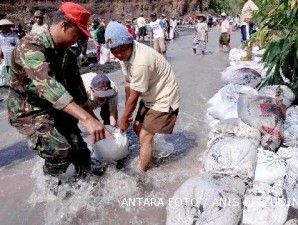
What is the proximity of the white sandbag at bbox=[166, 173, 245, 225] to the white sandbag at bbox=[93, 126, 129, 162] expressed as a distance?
0.93 meters

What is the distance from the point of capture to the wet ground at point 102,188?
312 centimetres

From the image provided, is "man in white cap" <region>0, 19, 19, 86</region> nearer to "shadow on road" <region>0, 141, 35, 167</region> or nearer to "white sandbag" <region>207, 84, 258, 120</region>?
"shadow on road" <region>0, 141, 35, 167</region>

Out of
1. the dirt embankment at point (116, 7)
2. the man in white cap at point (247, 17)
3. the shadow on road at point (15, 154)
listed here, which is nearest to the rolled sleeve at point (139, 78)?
the shadow on road at point (15, 154)

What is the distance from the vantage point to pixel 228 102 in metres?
4.97

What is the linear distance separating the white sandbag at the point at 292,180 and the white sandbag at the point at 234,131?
57 centimetres

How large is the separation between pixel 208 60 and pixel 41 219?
845 centimetres

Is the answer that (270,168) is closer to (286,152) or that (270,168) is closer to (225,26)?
(286,152)

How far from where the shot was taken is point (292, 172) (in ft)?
9.97

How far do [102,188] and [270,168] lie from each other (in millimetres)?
1387

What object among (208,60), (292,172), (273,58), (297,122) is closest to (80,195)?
(292,172)

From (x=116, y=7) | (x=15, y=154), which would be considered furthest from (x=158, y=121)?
(x=116, y=7)

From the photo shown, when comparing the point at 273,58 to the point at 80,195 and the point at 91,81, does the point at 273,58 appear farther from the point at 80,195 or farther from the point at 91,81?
the point at 80,195

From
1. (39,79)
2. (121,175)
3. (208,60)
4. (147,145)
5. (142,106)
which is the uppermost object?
(39,79)

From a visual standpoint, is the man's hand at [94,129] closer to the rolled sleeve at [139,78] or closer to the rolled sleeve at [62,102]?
the rolled sleeve at [62,102]
